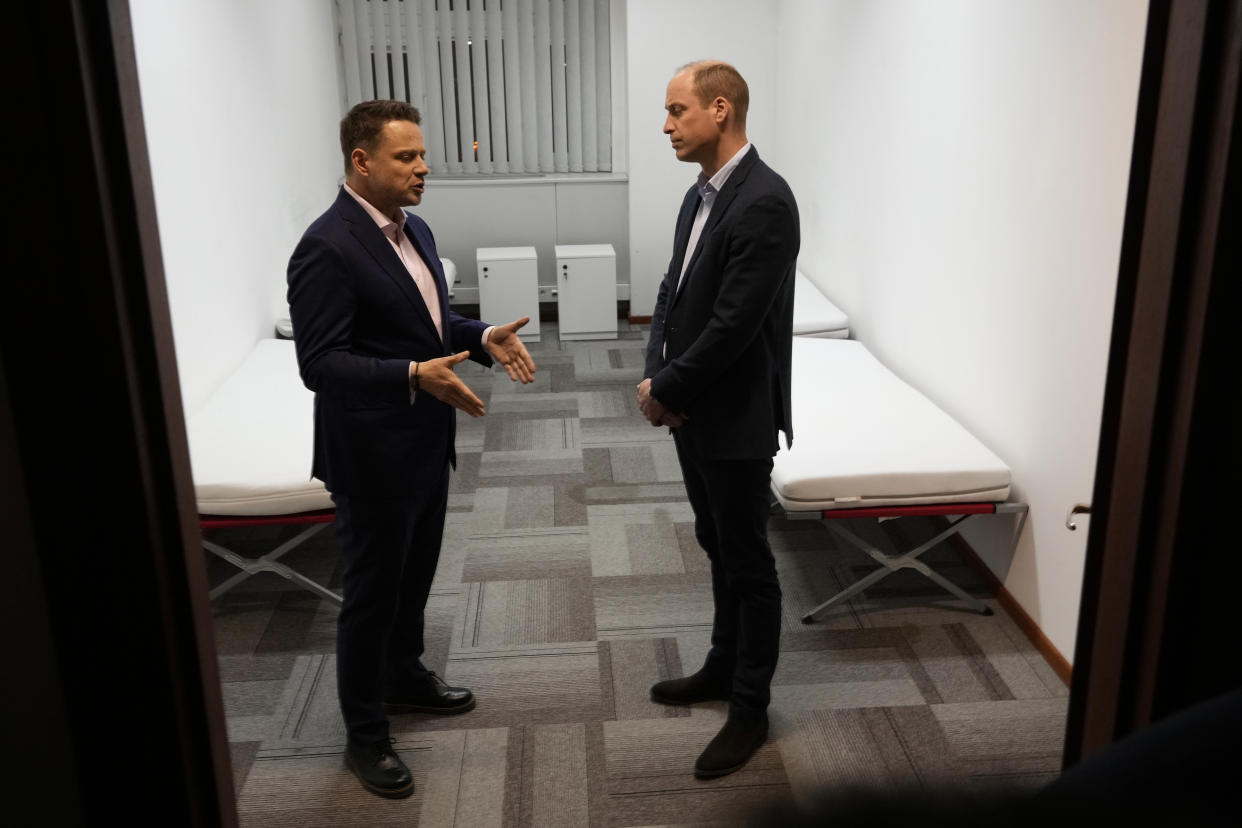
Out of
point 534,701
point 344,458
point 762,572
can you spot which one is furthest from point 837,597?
point 344,458

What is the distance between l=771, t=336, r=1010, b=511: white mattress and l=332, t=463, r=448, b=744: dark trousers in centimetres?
107

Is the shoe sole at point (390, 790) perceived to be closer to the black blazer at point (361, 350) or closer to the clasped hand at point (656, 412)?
the black blazer at point (361, 350)

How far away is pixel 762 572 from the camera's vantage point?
2.65m

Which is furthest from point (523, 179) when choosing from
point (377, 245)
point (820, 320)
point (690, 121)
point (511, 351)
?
point (377, 245)

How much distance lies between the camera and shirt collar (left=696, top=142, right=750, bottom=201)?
2.54 metres

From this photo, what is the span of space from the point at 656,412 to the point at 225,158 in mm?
2685

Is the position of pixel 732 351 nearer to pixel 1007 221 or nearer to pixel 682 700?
pixel 682 700

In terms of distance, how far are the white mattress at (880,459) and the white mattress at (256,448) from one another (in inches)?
54.7

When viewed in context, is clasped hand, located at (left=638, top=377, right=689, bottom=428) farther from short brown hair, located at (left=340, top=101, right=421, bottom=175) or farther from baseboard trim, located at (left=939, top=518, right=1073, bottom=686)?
baseboard trim, located at (left=939, top=518, right=1073, bottom=686)

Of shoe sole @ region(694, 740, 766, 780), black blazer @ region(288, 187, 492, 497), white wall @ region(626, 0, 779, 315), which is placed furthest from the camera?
white wall @ region(626, 0, 779, 315)

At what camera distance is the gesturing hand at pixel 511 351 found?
2682 mm

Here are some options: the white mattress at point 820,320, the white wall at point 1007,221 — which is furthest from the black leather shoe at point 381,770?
the white mattress at point 820,320

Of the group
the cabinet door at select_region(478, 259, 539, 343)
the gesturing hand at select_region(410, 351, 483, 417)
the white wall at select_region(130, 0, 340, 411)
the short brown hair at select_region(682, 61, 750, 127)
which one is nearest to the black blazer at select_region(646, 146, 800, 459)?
the short brown hair at select_region(682, 61, 750, 127)

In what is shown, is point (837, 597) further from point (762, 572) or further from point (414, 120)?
point (414, 120)
